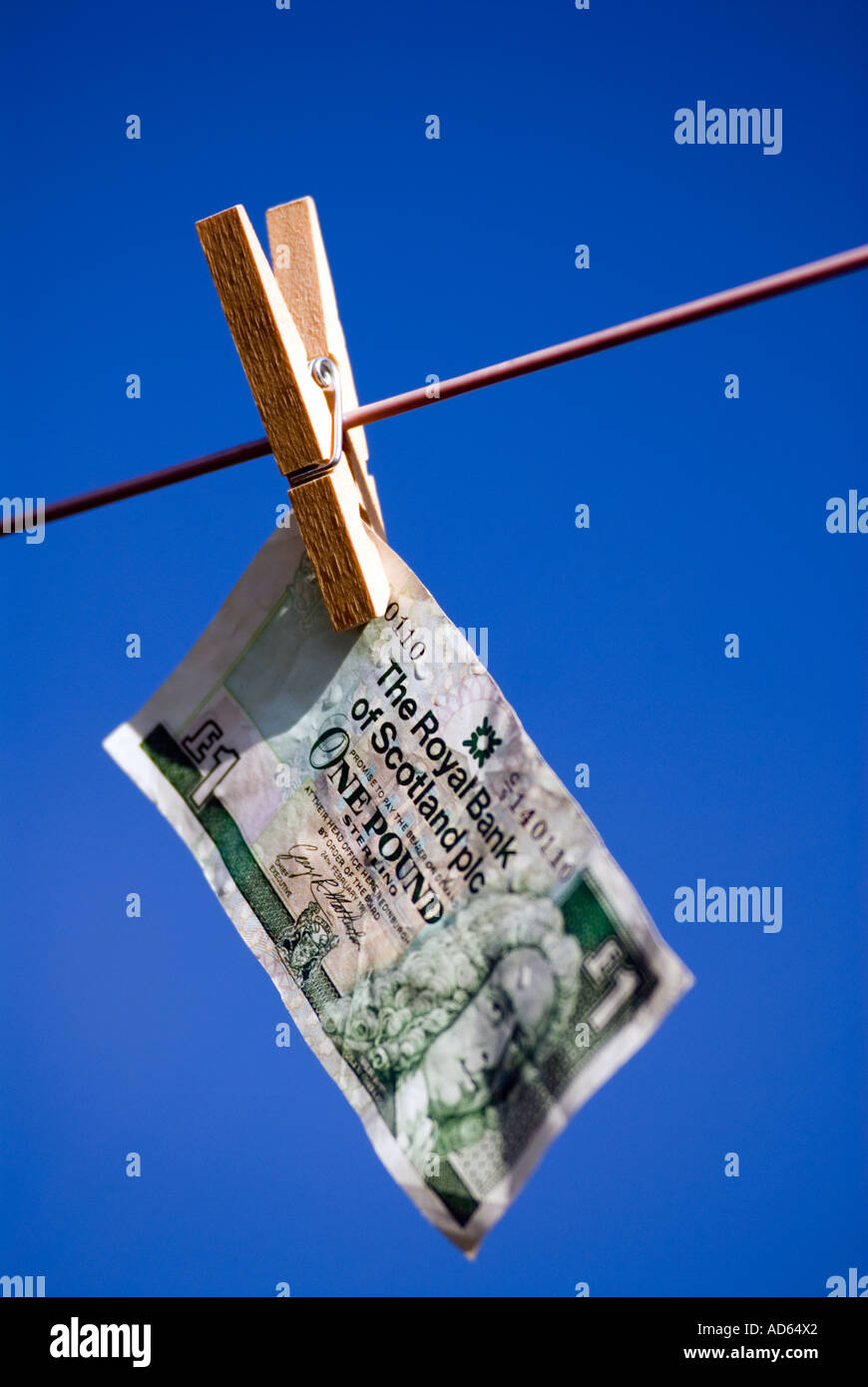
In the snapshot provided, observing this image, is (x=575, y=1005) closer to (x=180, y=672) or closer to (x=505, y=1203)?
(x=505, y=1203)

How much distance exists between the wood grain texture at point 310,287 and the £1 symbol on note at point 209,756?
1.39 ft

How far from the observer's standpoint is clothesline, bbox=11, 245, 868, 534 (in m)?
1.27

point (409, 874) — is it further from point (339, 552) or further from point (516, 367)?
point (516, 367)

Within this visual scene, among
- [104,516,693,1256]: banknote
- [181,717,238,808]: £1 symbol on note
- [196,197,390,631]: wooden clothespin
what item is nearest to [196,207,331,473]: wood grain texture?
[196,197,390,631]: wooden clothespin

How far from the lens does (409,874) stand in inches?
59.9

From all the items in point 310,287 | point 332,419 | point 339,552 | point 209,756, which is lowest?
point 209,756

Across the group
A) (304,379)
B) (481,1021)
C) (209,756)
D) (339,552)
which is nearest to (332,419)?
(304,379)

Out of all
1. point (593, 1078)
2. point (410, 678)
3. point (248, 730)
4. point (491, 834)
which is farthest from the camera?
point (248, 730)

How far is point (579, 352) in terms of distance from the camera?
4.52ft

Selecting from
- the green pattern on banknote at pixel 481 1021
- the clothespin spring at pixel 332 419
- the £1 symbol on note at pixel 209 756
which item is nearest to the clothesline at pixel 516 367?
the clothespin spring at pixel 332 419

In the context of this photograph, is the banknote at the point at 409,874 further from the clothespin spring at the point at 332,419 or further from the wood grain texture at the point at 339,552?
the clothespin spring at the point at 332,419

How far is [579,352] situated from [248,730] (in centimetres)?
72

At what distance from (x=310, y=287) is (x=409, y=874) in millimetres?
829

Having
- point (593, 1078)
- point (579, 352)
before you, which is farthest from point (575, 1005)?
point (579, 352)
